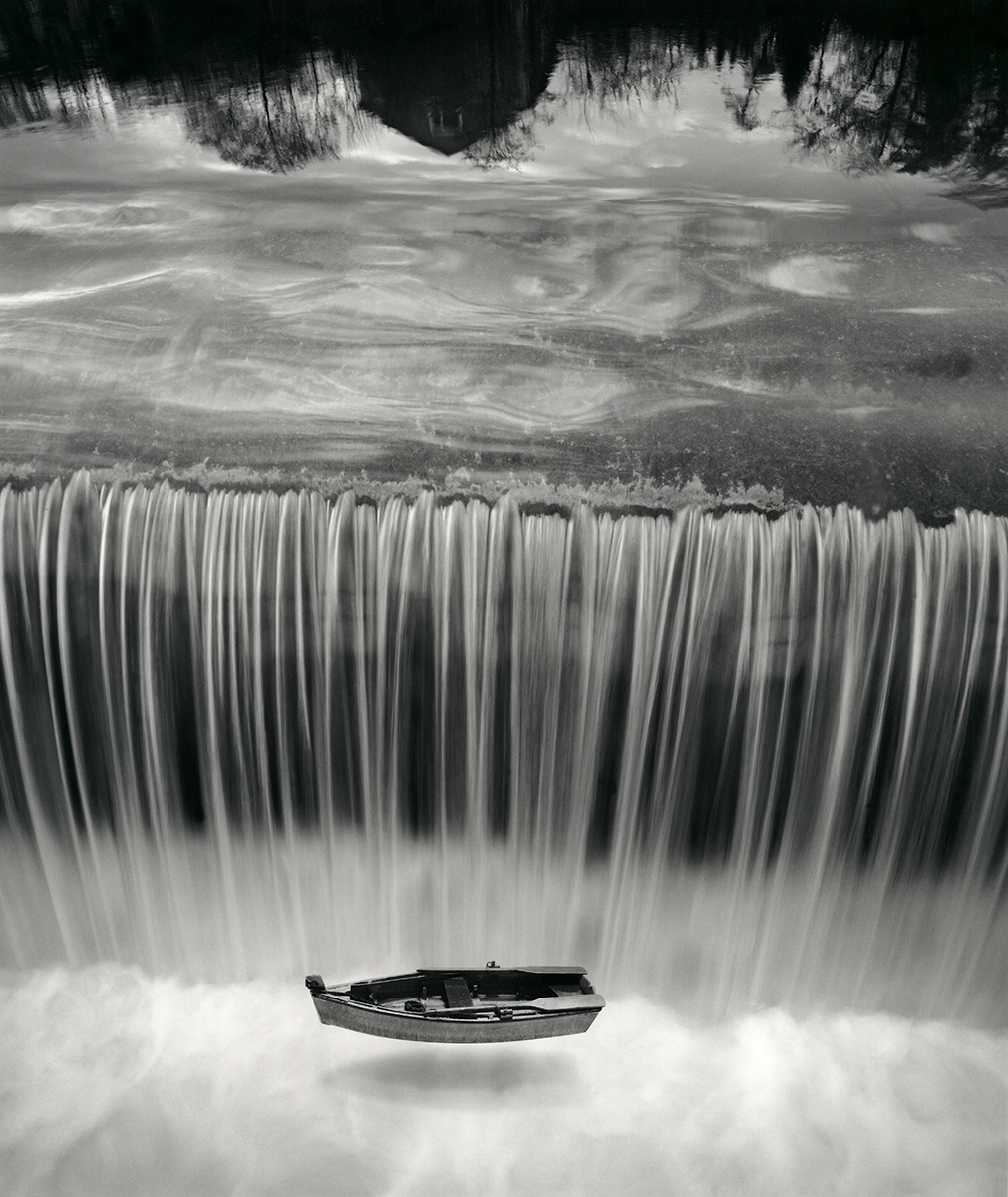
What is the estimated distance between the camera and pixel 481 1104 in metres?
3.70

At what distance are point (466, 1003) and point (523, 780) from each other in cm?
73

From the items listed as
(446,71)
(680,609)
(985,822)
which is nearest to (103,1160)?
(680,609)

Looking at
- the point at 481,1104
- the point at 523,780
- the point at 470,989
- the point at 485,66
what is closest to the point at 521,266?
the point at 485,66

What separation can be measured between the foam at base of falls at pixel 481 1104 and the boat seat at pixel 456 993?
33cm

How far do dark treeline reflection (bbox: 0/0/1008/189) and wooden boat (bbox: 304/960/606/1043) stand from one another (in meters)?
3.77

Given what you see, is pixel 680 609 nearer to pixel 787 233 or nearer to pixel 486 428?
pixel 486 428

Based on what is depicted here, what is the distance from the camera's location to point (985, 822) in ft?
12.1

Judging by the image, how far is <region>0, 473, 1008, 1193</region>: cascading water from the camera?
3.53 metres

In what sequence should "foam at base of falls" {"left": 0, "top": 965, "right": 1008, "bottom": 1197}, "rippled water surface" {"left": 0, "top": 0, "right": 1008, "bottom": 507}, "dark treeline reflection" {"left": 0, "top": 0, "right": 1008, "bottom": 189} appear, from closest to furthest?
"foam at base of falls" {"left": 0, "top": 965, "right": 1008, "bottom": 1197} → "rippled water surface" {"left": 0, "top": 0, "right": 1008, "bottom": 507} → "dark treeline reflection" {"left": 0, "top": 0, "right": 1008, "bottom": 189}

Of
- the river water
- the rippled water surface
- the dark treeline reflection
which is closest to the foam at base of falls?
the river water

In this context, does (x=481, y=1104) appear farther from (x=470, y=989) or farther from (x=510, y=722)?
(x=510, y=722)

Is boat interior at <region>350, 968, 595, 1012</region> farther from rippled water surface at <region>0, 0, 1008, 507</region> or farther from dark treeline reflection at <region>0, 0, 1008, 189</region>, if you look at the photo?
dark treeline reflection at <region>0, 0, 1008, 189</region>

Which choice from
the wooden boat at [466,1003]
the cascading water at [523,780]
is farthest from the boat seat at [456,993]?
the cascading water at [523,780]

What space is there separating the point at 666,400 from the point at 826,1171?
8.34 feet
